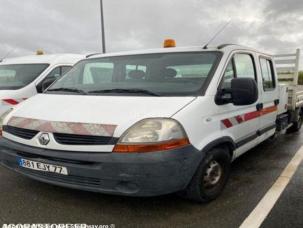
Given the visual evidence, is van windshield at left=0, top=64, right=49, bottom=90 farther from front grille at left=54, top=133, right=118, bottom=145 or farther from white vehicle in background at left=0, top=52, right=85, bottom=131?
front grille at left=54, top=133, right=118, bottom=145

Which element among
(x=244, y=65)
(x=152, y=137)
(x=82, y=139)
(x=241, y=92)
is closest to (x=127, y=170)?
(x=152, y=137)

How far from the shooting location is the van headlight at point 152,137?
260 centimetres

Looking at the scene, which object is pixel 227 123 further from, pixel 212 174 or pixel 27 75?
pixel 27 75

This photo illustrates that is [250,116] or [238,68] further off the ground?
[238,68]

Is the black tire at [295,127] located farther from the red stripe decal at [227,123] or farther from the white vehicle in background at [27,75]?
the white vehicle in background at [27,75]

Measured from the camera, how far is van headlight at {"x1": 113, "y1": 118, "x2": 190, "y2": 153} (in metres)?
2.60

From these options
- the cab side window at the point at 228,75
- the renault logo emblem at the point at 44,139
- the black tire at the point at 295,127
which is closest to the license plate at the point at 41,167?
the renault logo emblem at the point at 44,139

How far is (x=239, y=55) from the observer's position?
3904mm

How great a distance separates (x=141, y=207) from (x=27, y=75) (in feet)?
13.8

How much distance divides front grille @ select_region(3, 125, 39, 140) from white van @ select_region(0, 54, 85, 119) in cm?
237

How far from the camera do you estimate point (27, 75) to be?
6.13 metres

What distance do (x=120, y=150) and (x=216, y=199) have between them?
135cm

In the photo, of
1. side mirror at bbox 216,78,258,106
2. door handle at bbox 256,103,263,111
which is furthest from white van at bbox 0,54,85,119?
door handle at bbox 256,103,263,111

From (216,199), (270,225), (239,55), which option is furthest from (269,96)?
(270,225)
